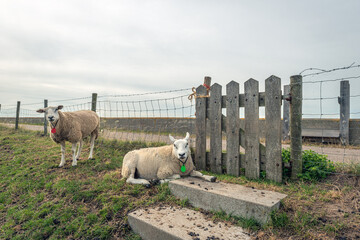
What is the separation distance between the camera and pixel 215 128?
5391 millimetres

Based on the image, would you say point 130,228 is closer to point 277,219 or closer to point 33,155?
point 277,219

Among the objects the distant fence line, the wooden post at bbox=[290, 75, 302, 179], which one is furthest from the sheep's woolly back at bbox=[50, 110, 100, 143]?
the wooden post at bbox=[290, 75, 302, 179]

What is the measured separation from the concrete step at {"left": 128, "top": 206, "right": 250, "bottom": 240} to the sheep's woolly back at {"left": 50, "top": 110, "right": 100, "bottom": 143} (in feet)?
12.6

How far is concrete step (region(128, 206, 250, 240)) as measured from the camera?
302 cm

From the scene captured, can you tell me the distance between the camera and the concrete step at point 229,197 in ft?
10.5

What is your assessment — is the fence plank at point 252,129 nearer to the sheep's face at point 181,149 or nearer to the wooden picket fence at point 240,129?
the wooden picket fence at point 240,129

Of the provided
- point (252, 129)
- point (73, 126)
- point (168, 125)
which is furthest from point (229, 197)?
point (168, 125)

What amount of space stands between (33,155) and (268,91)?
7710 millimetres

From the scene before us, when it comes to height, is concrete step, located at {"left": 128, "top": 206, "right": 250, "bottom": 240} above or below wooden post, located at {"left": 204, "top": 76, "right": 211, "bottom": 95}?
below

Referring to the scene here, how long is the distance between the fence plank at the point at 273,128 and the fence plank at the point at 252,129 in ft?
0.65

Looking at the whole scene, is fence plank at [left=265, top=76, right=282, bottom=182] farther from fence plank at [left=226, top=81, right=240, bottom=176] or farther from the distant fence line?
the distant fence line

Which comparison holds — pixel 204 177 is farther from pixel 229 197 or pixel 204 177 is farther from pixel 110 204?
pixel 110 204

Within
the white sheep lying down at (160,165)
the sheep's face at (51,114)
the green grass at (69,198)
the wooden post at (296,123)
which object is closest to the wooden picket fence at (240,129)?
the wooden post at (296,123)

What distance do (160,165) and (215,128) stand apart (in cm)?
154
